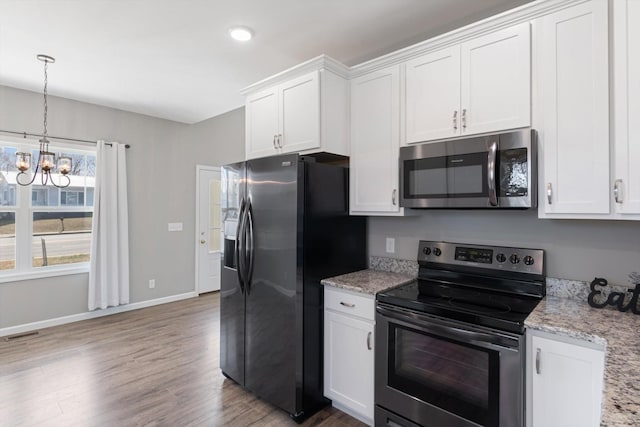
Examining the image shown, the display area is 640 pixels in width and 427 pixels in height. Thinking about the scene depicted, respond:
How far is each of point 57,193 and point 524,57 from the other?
4895 mm

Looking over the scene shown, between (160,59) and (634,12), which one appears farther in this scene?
(160,59)

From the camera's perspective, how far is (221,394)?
2.56 m

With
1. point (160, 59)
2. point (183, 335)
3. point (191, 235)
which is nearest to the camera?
point (160, 59)

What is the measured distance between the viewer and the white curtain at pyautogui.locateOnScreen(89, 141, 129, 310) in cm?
416

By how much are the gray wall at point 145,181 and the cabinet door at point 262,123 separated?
2494 millimetres

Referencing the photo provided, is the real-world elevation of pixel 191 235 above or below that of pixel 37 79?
below

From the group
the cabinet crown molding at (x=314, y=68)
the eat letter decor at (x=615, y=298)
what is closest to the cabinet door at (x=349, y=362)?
the eat letter decor at (x=615, y=298)

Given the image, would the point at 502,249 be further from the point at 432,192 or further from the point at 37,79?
the point at 37,79

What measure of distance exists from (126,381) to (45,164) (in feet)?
6.75

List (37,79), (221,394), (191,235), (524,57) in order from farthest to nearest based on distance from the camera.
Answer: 1. (191,235)
2. (37,79)
3. (221,394)
4. (524,57)

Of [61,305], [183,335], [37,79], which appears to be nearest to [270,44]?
[37,79]

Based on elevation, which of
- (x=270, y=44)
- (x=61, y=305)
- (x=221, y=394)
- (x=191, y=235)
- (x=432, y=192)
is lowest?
(x=221, y=394)

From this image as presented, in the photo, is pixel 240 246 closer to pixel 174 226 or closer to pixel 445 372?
pixel 445 372

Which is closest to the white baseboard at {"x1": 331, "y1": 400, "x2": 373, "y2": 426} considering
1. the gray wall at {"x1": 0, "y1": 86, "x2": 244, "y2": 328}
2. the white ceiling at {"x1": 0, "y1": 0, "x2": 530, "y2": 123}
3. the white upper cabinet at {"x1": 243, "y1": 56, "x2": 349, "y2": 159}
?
the white upper cabinet at {"x1": 243, "y1": 56, "x2": 349, "y2": 159}
